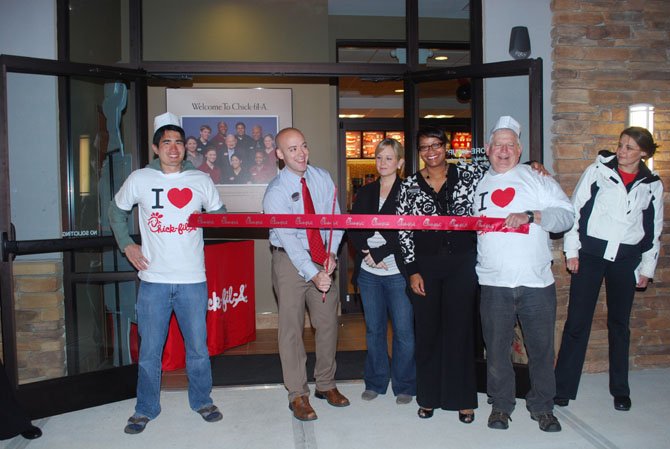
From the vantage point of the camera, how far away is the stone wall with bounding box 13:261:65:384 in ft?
13.3

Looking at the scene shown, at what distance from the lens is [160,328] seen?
3.68 meters

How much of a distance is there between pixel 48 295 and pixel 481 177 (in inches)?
120

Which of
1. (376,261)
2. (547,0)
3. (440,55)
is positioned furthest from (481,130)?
(376,261)

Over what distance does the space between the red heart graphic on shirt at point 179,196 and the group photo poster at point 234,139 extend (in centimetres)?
283

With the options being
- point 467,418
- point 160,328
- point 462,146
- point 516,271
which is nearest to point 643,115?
point 462,146

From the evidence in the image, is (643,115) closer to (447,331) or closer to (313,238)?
(447,331)

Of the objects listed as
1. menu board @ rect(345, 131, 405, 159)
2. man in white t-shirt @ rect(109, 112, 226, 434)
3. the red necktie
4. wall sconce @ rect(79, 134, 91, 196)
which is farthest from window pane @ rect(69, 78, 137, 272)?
menu board @ rect(345, 131, 405, 159)

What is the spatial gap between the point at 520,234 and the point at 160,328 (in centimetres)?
225

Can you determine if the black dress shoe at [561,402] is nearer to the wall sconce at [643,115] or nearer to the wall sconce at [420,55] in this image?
the wall sconce at [643,115]

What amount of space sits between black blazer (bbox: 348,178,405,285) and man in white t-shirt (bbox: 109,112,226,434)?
1016mm

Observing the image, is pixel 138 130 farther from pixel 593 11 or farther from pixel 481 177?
pixel 593 11

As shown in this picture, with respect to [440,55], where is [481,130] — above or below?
below

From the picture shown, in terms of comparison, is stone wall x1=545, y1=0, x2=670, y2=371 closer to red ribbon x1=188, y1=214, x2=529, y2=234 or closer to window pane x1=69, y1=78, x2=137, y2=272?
red ribbon x1=188, y1=214, x2=529, y2=234

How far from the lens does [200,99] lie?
647 cm
